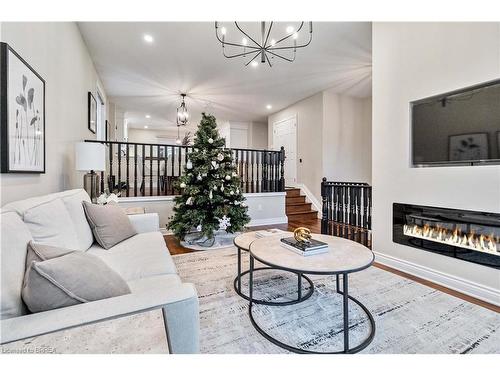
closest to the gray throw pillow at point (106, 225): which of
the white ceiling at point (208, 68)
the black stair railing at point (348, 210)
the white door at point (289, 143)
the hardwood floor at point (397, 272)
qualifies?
the hardwood floor at point (397, 272)

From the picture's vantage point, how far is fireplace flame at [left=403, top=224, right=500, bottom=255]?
2.06 metres

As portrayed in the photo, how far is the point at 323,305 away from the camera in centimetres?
195

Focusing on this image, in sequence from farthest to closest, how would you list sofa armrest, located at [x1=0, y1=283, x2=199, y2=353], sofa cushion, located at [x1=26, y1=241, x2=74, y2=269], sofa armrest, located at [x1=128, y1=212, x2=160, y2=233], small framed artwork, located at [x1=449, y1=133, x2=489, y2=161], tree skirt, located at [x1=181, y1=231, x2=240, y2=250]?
tree skirt, located at [x1=181, y1=231, x2=240, y2=250] → sofa armrest, located at [x1=128, y1=212, x2=160, y2=233] → small framed artwork, located at [x1=449, y1=133, x2=489, y2=161] → sofa cushion, located at [x1=26, y1=241, x2=74, y2=269] → sofa armrest, located at [x1=0, y1=283, x2=199, y2=353]

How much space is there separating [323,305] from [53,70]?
330 centimetres

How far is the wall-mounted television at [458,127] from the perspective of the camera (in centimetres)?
205

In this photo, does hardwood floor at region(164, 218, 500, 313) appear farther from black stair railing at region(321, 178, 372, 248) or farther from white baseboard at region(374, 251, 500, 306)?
black stair railing at region(321, 178, 372, 248)

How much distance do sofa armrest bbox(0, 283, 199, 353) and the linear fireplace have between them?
8.09 feet

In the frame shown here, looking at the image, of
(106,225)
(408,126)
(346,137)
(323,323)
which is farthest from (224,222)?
(346,137)

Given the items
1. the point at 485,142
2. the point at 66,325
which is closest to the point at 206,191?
the point at 66,325

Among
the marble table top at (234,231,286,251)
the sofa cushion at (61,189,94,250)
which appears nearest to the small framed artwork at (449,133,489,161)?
the marble table top at (234,231,286,251)

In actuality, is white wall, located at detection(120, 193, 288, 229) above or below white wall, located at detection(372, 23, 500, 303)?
below
